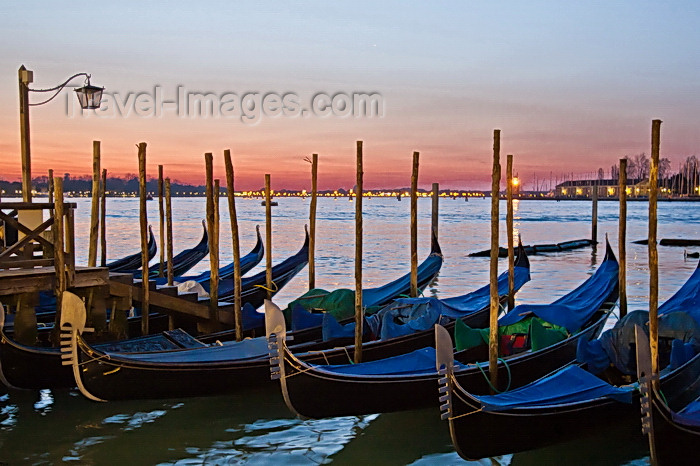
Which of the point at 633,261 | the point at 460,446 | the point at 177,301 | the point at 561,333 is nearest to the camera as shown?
the point at 460,446

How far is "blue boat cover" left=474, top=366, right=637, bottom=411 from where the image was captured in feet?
13.5

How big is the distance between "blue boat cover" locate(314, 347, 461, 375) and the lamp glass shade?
357cm

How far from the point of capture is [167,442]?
16.0 ft

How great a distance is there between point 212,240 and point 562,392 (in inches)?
140

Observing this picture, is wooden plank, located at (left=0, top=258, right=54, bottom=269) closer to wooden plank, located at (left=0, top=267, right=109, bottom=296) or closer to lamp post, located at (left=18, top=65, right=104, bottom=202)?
wooden plank, located at (left=0, top=267, right=109, bottom=296)

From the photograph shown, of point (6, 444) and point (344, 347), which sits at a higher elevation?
point (344, 347)

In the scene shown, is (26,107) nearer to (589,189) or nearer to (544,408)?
(544,408)

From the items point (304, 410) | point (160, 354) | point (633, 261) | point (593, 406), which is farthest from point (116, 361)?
point (633, 261)

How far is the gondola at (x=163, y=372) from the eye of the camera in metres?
5.06

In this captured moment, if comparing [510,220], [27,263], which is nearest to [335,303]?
[510,220]

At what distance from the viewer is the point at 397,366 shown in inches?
195

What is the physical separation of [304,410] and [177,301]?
261 centimetres

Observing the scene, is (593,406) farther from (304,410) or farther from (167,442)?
(167,442)

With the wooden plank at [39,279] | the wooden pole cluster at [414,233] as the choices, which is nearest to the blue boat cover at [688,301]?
the wooden pole cluster at [414,233]
